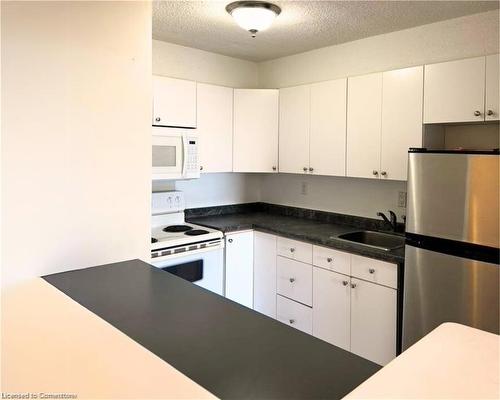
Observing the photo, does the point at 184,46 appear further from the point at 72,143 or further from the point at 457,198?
the point at 457,198

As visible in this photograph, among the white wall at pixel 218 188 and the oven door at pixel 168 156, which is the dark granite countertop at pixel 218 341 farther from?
the white wall at pixel 218 188

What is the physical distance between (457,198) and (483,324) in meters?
0.64

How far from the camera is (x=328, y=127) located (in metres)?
3.19

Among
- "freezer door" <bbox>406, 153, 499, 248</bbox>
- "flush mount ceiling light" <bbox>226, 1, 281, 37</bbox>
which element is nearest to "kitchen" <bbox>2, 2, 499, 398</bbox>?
"freezer door" <bbox>406, 153, 499, 248</bbox>

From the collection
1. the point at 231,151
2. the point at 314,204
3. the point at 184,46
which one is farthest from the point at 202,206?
the point at 184,46

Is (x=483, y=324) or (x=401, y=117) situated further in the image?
(x=401, y=117)

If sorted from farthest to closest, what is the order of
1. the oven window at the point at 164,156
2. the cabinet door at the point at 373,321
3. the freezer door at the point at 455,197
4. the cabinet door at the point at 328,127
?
the cabinet door at the point at 328,127
the oven window at the point at 164,156
the cabinet door at the point at 373,321
the freezer door at the point at 455,197

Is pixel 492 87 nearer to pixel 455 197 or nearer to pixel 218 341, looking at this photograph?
pixel 455 197

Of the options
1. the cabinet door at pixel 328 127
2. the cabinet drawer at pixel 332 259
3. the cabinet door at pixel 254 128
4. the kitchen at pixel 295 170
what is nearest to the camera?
the kitchen at pixel 295 170

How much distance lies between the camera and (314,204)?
12.2 ft

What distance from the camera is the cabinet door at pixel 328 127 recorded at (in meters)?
3.10

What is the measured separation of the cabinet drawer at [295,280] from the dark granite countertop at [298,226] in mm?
210

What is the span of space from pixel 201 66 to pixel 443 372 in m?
3.23

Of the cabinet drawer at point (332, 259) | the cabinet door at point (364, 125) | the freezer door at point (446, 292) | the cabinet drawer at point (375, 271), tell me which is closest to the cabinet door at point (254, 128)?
the cabinet door at point (364, 125)
